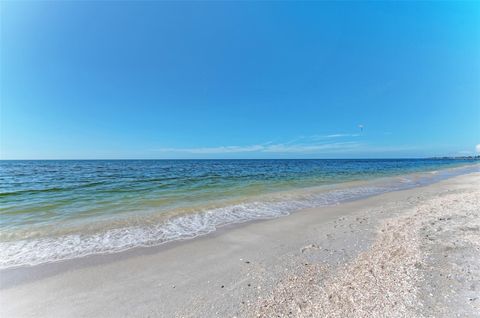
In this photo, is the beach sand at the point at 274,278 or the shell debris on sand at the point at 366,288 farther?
the beach sand at the point at 274,278

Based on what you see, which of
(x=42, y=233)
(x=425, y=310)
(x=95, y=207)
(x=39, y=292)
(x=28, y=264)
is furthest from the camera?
(x=95, y=207)

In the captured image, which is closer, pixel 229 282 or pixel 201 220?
pixel 229 282

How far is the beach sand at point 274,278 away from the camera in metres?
2.76

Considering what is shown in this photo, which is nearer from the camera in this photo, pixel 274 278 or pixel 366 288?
pixel 366 288

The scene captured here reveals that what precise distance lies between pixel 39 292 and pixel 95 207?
6591mm

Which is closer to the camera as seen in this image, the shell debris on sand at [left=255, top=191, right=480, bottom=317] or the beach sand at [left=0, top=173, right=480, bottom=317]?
the shell debris on sand at [left=255, top=191, right=480, bottom=317]

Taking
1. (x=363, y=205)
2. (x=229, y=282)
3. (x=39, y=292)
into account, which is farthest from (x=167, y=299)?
(x=363, y=205)

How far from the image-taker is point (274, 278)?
352 centimetres

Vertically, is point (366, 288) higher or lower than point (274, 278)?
higher

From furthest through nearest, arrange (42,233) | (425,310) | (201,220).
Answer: (201,220) → (42,233) → (425,310)

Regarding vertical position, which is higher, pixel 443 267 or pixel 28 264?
pixel 443 267

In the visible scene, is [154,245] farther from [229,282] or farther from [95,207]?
[95,207]

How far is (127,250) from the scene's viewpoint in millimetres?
4938

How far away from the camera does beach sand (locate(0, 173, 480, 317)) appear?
2.76 meters
